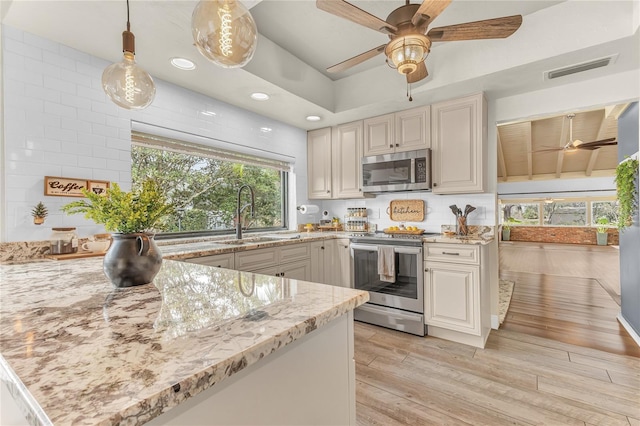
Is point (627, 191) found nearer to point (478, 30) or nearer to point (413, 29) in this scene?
point (478, 30)

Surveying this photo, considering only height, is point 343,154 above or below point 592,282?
above

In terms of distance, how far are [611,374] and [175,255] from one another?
10.6ft

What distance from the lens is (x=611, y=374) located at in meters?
2.13

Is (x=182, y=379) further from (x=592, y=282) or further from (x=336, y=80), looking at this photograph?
(x=592, y=282)

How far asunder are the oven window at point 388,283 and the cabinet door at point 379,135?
4.05 ft

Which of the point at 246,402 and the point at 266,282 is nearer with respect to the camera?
the point at 246,402

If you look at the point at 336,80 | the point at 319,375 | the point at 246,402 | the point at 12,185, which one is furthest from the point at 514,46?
the point at 12,185

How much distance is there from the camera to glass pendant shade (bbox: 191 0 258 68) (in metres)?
1.06

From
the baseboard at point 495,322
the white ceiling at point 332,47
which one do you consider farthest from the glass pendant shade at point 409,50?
the baseboard at point 495,322

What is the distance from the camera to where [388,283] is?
3127 millimetres

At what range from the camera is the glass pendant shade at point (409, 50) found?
169 cm

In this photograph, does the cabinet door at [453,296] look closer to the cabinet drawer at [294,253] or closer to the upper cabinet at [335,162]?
the cabinet drawer at [294,253]

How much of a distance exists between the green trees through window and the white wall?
32cm

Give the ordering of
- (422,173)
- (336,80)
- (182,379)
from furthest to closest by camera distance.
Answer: (336,80)
(422,173)
(182,379)
